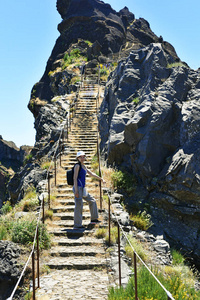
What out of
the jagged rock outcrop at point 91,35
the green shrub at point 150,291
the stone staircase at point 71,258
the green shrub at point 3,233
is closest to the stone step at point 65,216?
the stone staircase at point 71,258

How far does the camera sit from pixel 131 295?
4586 mm

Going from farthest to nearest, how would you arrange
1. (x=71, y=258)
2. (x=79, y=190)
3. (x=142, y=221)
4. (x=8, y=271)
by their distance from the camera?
1. (x=142, y=221)
2. (x=79, y=190)
3. (x=71, y=258)
4. (x=8, y=271)

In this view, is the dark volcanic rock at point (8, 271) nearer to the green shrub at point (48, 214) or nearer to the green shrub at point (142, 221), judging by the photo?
the green shrub at point (48, 214)

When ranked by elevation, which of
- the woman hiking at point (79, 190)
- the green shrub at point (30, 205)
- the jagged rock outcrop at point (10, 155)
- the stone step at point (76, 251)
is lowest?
the stone step at point (76, 251)

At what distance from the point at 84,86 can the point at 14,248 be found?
21.5m

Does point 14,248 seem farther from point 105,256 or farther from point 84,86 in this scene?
point 84,86

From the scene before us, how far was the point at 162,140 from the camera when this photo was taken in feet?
37.5

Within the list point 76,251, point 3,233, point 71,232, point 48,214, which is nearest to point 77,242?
point 76,251

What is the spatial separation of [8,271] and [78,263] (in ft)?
5.15

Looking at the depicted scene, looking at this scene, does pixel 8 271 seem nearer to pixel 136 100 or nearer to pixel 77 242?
pixel 77 242

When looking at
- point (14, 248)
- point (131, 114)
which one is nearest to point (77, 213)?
point (14, 248)

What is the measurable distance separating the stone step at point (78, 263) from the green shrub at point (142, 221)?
2995 millimetres

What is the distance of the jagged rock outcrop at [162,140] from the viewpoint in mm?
10016

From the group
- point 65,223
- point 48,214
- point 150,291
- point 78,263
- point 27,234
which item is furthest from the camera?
point 48,214
